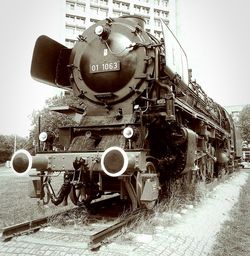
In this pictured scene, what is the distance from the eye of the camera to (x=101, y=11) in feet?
154

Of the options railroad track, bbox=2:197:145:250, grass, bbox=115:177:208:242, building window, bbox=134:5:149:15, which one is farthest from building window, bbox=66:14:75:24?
railroad track, bbox=2:197:145:250

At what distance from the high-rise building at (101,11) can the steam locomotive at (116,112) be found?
37.8m

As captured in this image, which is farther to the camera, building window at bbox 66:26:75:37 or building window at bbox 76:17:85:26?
building window at bbox 76:17:85:26

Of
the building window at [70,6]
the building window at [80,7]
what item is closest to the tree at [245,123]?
the building window at [80,7]

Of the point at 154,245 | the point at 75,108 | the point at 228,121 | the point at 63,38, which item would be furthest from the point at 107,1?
the point at 154,245

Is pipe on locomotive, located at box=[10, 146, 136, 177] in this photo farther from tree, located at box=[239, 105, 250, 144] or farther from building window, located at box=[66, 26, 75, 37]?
building window, located at box=[66, 26, 75, 37]

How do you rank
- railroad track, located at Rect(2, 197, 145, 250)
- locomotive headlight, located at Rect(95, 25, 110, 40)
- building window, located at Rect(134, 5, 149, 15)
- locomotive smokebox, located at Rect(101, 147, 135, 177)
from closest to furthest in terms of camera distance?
1. railroad track, located at Rect(2, 197, 145, 250)
2. locomotive smokebox, located at Rect(101, 147, 135, 177)
3. locomotive headlight, located at Rect(95, 25, 110, 40)
4. building window, located at Rect(134, 5, 149, 15)

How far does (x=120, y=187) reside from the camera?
620 cm

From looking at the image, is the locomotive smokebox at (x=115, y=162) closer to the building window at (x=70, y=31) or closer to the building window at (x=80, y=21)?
the building window at (x=70, y=31)

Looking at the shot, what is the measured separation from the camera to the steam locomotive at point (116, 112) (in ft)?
19.2

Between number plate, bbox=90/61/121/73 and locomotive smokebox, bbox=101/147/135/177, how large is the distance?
2.09 metres

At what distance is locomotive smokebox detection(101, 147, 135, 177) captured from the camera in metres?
5.17

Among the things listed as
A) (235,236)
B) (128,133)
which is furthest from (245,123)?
(128,133)

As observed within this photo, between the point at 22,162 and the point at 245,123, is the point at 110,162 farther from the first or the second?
the point at 245,123
